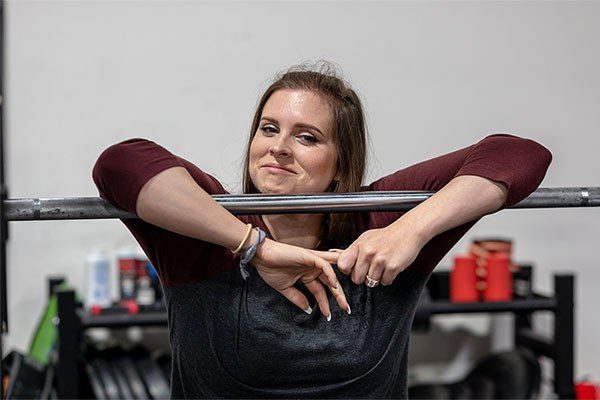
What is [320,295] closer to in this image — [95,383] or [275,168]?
[275,168]

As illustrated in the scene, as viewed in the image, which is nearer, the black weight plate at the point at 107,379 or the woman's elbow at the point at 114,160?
the woman's elbow at the point at 114,160

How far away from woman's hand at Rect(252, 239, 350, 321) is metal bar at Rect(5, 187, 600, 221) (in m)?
0.05

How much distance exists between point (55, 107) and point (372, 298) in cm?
142

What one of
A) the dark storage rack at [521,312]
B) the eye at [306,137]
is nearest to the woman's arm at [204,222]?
the eye at [306,137]

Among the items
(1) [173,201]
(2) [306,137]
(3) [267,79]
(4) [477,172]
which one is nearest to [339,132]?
(2) [306,137]

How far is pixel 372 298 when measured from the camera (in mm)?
1270

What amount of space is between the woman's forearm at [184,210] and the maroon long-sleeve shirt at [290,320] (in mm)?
100

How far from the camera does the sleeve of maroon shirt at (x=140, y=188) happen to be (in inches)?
41.4

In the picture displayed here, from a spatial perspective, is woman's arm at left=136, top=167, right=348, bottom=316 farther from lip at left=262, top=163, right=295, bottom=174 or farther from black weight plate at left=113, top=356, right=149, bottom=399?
black weight plate at left=113, top=356, right=149, bottom=399

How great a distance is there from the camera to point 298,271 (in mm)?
1152

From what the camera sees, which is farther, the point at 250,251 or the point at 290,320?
the point at 290,320

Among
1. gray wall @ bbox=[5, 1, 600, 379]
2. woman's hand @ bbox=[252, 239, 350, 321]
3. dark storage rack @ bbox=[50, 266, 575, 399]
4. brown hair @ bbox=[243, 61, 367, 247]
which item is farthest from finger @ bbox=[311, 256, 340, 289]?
gray wall @ bbox=[5, 1, 600, 379]

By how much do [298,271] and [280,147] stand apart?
0.61ft

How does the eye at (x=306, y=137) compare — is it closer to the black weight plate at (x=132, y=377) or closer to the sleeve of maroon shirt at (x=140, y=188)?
the sleeve of maroon shirt at (x=140, y=188)
